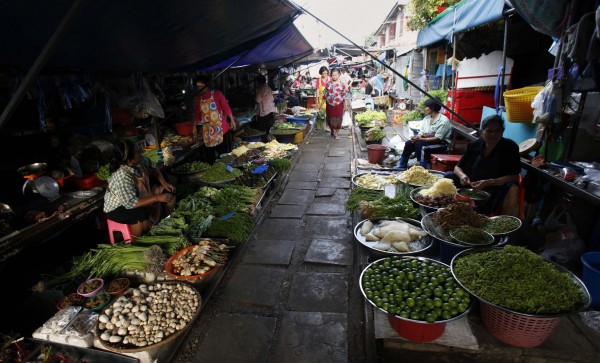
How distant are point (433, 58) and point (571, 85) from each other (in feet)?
30.5

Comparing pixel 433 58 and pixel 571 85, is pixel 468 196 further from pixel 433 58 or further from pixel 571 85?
pixel 433 58

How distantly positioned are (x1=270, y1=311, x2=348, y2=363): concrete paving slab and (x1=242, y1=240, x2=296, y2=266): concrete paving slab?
1.08 meters

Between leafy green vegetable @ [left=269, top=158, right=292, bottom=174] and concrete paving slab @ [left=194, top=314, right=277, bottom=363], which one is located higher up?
leafy green vegetable @ [left=269, top=158, right=292, bottom=174]

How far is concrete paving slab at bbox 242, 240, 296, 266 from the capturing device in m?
4.60

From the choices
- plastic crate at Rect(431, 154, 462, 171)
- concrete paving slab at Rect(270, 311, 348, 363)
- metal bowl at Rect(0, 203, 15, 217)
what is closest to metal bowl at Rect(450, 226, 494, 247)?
concrete paving slab at Rect(270, 311, 348, 363)

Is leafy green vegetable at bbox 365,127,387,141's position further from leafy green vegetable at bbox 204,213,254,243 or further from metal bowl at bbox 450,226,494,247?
metal bowl at bbox 450,226,494,247

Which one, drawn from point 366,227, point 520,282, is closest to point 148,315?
point 366,227

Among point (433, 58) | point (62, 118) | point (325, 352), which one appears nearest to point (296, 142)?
point (433, 58)

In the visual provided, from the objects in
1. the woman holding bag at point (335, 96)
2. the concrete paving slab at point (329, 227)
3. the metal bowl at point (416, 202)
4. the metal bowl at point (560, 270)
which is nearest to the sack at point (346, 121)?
the woman holding bag at point (335, 96)

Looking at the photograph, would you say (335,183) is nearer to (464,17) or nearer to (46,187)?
(464,17)

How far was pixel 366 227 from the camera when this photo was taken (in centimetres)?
422

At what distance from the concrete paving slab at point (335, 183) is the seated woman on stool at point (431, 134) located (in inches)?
54.5

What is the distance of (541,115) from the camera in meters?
4.01

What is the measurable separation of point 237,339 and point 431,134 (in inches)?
240
